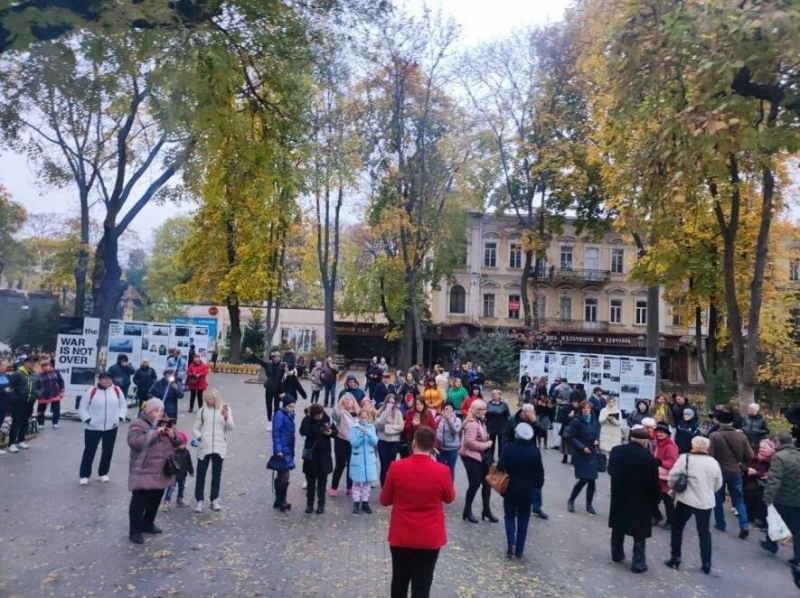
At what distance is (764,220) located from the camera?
45.3 feet

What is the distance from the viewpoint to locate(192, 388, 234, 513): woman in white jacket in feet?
27.8

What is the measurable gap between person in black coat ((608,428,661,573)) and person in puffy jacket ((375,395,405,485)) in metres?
3.62

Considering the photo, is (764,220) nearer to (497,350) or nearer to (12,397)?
(12,397)

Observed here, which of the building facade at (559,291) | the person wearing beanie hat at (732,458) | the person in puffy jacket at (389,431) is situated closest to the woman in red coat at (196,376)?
the person in puffy jacket at (389,431)

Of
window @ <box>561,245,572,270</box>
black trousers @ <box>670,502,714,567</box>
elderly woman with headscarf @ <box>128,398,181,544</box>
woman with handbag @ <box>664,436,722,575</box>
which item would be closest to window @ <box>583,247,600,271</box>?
window @ <box>561,245,572,270</box>

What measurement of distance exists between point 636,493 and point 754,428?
17.8 ft

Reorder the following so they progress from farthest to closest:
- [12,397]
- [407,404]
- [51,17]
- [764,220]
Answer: [764,220] < [407,404] < [12,397] < [51,17]

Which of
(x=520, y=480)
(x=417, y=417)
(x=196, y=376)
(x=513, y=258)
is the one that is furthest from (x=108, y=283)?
(x=513, y=258)

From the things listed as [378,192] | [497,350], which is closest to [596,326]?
[497,350]

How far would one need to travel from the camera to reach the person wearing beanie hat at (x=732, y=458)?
31.4 feet

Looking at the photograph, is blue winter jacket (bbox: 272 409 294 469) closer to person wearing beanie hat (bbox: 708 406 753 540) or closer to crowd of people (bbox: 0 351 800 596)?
crowd of people (bbox: 0 351 800 596)

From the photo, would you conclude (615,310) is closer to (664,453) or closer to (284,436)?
(664,453)

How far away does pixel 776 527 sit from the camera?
8023 millimetres

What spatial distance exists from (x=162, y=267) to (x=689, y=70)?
6077 cm
